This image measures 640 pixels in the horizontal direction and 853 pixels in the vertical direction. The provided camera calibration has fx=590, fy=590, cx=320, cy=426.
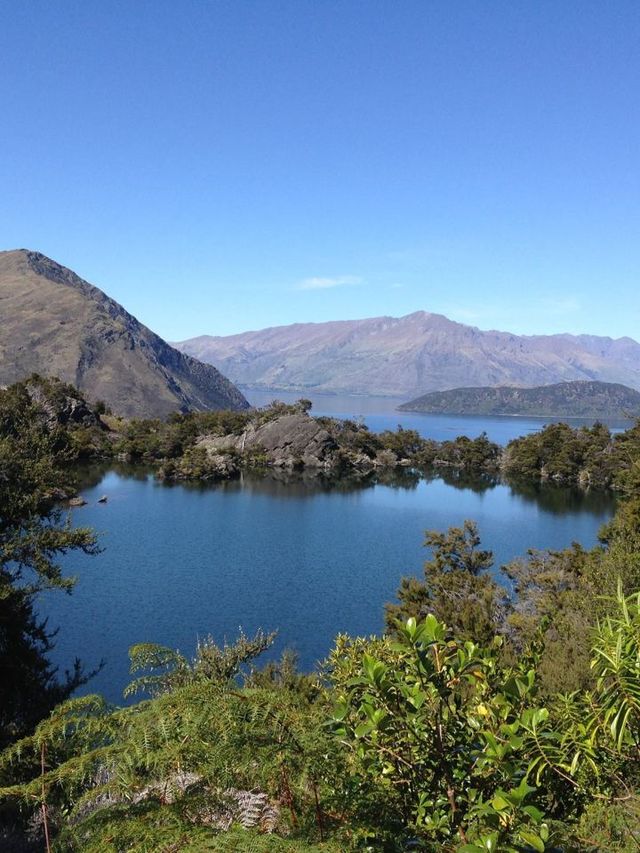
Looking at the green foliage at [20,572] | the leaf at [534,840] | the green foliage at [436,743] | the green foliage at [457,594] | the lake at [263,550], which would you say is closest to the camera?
the leaf at [534,840]

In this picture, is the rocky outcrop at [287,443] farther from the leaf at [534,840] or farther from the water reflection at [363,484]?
the leaf at [534,840]

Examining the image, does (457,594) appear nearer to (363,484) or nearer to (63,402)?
(363,484)

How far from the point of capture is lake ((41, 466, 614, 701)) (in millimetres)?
29891

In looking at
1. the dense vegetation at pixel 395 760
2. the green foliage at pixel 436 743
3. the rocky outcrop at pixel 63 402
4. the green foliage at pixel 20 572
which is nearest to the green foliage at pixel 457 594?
the green foliage at pixel 20 572

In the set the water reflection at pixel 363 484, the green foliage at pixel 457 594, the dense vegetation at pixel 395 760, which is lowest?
the water reflection at pixel 363 484

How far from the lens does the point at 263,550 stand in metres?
47.7

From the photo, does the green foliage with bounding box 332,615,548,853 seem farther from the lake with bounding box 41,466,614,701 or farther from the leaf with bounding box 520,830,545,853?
the lake with bounding box 41,466,614,701

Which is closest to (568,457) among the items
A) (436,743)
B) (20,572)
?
(20,572)

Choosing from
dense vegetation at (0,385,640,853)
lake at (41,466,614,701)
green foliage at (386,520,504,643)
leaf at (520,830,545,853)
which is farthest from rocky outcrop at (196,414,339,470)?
leaf at (520,830,545,853)

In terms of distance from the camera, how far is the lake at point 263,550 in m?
29.9

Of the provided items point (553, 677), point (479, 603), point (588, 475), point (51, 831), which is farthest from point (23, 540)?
point (588, 475)

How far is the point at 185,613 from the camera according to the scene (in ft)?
104

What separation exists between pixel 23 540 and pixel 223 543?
117 ft

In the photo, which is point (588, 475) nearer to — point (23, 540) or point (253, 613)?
point (253, 613)
